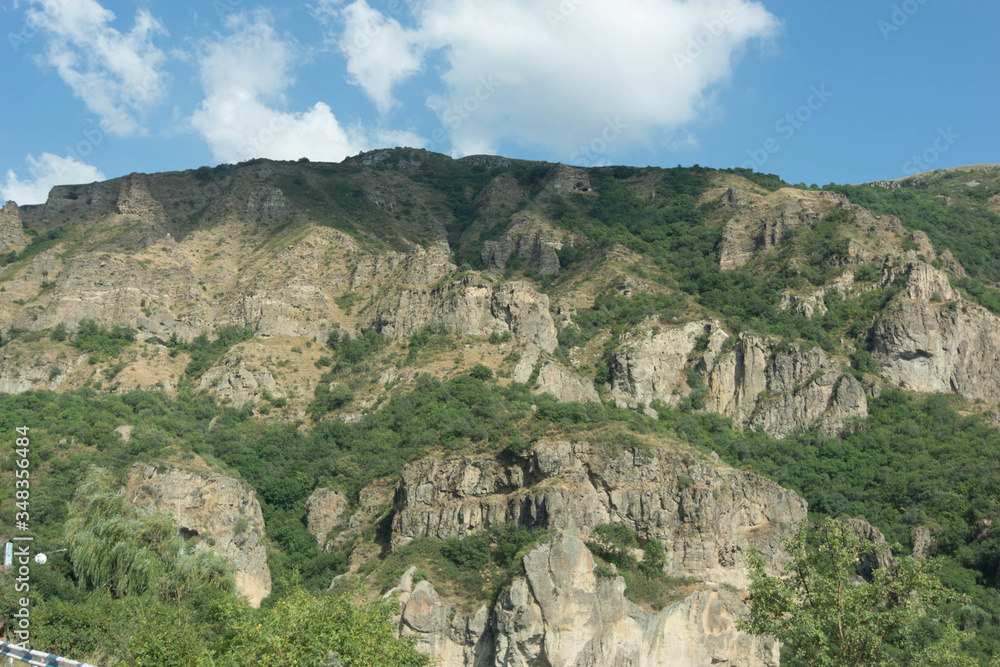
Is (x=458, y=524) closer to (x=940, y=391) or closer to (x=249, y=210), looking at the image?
(x=940, y=391)

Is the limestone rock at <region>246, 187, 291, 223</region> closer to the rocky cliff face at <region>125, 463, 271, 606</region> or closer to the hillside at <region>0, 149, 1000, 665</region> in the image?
the hillside at <region>0, 149, 1000, 665</region>

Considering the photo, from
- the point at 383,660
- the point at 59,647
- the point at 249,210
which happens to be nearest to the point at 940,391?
the point at 383,660

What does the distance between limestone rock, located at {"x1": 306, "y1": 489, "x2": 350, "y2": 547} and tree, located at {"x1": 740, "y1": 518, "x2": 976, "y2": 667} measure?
5234cm

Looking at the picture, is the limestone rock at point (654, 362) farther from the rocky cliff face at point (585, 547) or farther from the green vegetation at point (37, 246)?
the green vegetation at point (37, 246)

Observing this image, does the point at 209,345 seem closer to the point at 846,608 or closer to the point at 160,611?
the point at 160,611

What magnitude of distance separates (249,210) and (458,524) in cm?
8979

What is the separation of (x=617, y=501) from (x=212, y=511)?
34.5m

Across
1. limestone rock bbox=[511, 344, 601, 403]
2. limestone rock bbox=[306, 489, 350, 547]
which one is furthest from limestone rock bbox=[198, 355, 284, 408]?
limestone rock bbox=[511, 344, 601, 403]

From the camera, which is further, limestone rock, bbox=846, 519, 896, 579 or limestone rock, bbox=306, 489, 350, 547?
limestone rock, bbox=306, 489, 350, 547

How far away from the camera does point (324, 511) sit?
79375mm

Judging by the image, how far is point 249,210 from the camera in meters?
143

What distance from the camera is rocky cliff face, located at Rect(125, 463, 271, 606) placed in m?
71.4

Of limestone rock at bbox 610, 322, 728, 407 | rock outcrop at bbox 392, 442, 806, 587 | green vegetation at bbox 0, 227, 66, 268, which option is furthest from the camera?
green vegetation at bbox 0, 227, 66, 268

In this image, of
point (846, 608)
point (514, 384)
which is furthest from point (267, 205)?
point (846, 608)
